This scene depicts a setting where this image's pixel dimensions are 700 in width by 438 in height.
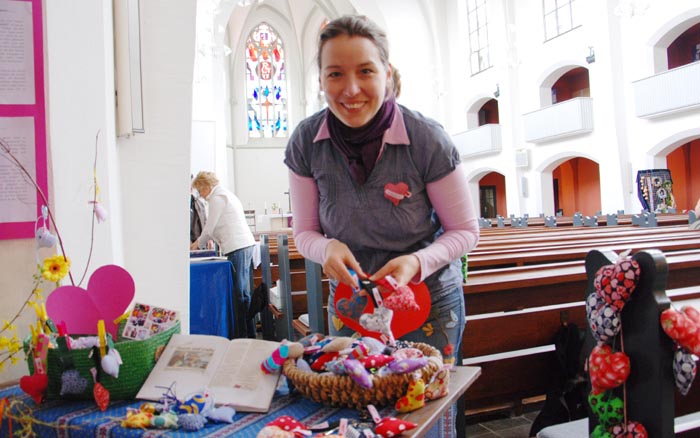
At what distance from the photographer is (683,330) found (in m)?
1.05

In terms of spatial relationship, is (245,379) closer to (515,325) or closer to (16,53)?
(16,53)

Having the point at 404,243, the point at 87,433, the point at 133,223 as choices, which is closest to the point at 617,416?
the point at 404,243

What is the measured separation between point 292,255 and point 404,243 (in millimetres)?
2698

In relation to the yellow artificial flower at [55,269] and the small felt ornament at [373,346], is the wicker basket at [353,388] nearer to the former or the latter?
the small felt ornament at [373,346]

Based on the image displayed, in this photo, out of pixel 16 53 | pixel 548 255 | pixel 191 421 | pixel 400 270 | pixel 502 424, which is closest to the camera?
pixel 191 421

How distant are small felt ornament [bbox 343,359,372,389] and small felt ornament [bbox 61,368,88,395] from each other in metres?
0.53

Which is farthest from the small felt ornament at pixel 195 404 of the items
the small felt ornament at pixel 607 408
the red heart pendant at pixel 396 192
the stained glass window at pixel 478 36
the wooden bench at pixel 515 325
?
the stained glass window at pixel 478 36

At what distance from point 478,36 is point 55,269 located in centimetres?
1569

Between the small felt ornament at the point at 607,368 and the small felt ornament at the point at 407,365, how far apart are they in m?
0.50

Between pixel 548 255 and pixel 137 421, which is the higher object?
pixel 548 255

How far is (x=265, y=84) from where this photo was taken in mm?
21391

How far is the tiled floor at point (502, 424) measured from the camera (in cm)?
239

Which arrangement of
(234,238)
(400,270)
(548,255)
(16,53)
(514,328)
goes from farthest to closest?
(234,238)
(548,255)
(514,328)
(16,53)
(400,270)

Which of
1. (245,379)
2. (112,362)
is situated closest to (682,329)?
(245,379)
